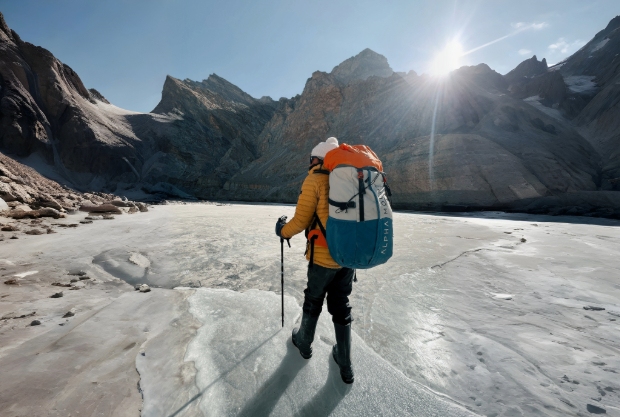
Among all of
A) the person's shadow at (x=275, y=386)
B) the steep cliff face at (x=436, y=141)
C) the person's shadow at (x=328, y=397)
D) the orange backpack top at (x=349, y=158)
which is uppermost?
the steep cliff face at (x=436, y=141)

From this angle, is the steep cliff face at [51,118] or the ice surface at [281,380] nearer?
the ice surface at [281,380]

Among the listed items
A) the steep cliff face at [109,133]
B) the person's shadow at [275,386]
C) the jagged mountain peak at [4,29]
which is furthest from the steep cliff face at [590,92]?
the jagged mountain peak at [4,29]

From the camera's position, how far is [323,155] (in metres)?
2.27

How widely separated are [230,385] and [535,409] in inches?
86.1

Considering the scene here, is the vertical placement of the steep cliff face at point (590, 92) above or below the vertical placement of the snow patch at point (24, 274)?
above

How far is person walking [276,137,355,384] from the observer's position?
213 centimetres

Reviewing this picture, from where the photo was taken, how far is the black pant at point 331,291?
2.19 meters

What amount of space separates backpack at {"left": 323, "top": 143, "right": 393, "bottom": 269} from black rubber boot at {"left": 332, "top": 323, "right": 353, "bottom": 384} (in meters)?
0.66

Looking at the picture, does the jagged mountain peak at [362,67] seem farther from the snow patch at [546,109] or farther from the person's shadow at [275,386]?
the person's shadow at [275,386]

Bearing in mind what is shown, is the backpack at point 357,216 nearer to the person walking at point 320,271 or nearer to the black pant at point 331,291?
the person walking at point 320,271

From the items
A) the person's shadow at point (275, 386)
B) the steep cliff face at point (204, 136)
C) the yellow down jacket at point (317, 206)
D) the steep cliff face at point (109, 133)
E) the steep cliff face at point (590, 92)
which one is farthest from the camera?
the steep cliff face at point (204, 136)

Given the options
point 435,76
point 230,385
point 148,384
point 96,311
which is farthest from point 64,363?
point 435,76

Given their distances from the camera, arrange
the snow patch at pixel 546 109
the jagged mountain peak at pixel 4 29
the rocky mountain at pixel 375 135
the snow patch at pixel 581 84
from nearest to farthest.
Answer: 1. the rocky mountain at pixel 375 135
2. the jagged mountain peak at pixel 4 29
3. the snow patch at pixel 546 109
4. the snow patch at pixel 581 84

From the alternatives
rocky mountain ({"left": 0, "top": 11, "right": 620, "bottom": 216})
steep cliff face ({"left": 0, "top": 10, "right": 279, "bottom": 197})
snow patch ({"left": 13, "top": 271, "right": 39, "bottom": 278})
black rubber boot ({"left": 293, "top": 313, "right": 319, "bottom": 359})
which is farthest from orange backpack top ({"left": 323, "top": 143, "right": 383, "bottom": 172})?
steep cliff face ({"left": 0, "top": 10, "right": 279, "bottom": 197})
